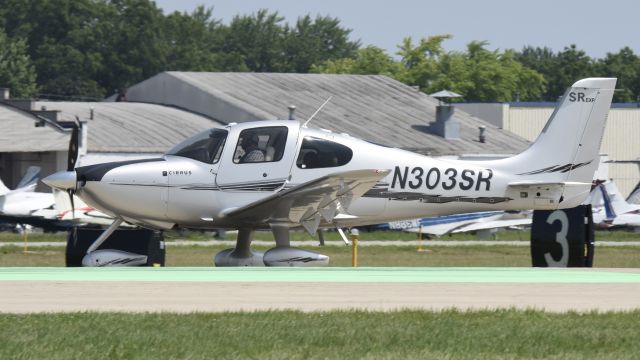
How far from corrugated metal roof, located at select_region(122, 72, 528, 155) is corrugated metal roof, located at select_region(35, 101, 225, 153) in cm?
131

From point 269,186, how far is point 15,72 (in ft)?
290

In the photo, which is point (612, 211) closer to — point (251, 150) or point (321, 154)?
point (321, 154)

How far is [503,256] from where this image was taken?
31672 mm

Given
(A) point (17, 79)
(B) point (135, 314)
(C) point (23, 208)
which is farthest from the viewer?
(A) point (17, 79)

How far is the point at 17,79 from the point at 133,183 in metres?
86.6

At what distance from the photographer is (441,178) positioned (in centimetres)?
2061

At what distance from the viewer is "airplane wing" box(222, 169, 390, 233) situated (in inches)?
719

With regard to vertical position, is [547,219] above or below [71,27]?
below

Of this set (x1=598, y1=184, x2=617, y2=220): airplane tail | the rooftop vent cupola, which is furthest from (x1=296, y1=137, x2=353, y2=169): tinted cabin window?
the rooftop vent cupola

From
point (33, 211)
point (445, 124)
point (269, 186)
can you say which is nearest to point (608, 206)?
point (445, 124)

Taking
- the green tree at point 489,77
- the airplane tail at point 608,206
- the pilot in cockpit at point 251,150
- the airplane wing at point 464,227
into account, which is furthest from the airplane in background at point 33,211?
the green tree at point 489,77

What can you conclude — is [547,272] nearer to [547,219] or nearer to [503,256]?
[547,219]

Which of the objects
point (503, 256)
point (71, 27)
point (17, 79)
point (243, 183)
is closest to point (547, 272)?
point (243, 183)

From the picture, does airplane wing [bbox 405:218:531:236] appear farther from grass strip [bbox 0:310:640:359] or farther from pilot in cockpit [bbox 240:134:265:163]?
grass strip [bbox 0:310:640:359]
